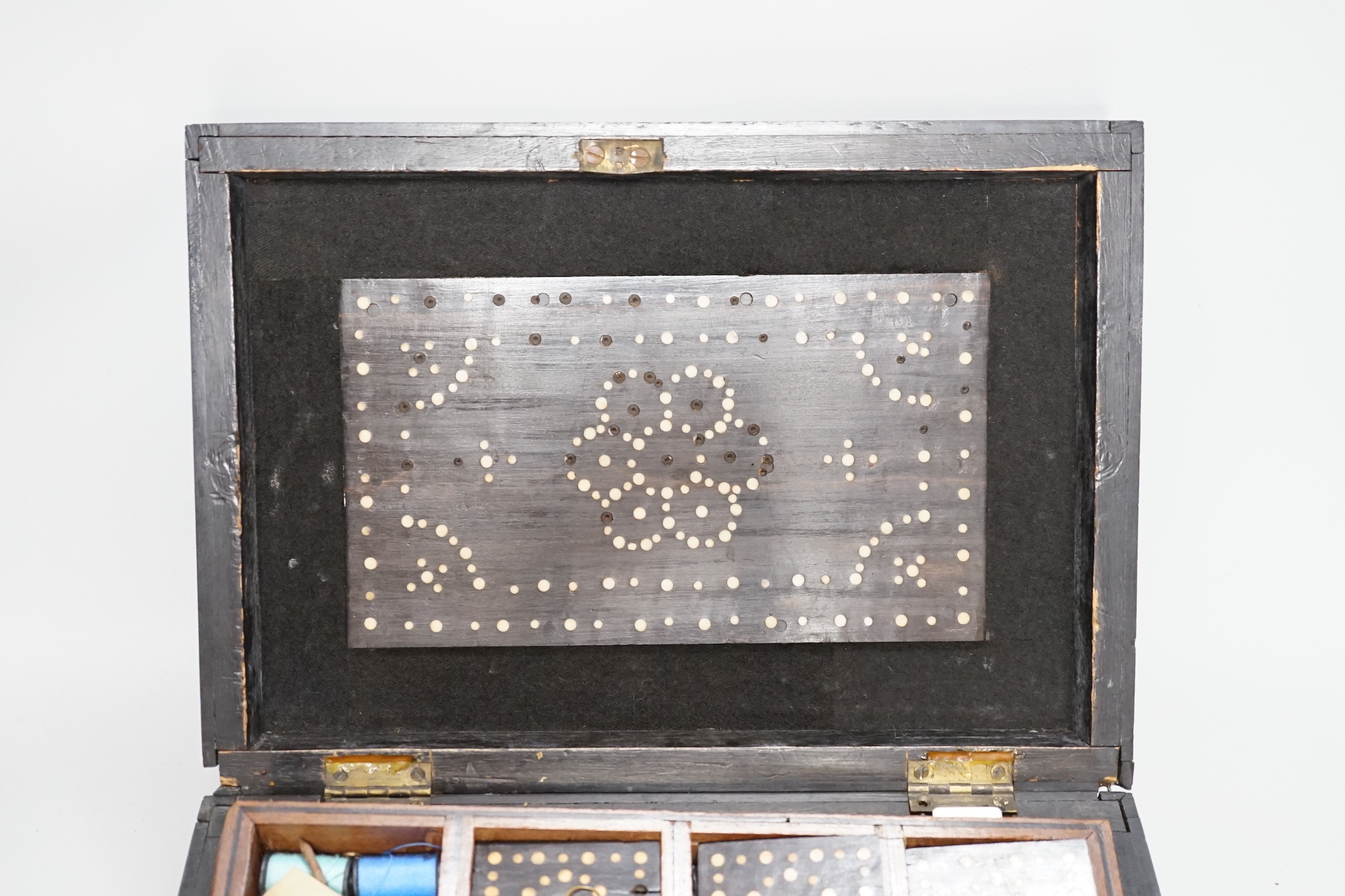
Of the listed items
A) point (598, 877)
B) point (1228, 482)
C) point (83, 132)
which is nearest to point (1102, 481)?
point (1228, 482)

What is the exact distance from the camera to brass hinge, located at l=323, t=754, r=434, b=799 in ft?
4.58

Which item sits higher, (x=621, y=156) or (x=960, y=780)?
(x=621, y=156)

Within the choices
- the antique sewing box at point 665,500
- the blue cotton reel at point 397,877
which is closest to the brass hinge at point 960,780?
the antique sewing box at point 665,500

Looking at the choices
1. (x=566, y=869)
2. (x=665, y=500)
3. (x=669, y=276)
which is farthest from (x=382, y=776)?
(x=669, y=276)

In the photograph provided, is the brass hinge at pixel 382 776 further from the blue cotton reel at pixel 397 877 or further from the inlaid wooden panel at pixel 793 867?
the inlaid wooden panel at pixel 793 867

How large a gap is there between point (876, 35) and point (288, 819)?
5.48ft

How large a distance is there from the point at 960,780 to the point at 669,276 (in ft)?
3.04

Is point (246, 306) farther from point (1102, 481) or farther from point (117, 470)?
point (1102, 481)

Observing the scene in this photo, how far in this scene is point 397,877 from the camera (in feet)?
4.47

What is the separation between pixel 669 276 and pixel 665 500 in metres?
0.35

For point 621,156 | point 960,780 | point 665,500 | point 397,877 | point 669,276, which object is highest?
point 621,156

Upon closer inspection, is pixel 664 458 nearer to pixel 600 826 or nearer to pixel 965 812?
pixel 600 826

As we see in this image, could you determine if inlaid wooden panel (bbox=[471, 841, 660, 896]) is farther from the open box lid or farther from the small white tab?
the small white tab

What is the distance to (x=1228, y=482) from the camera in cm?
171
